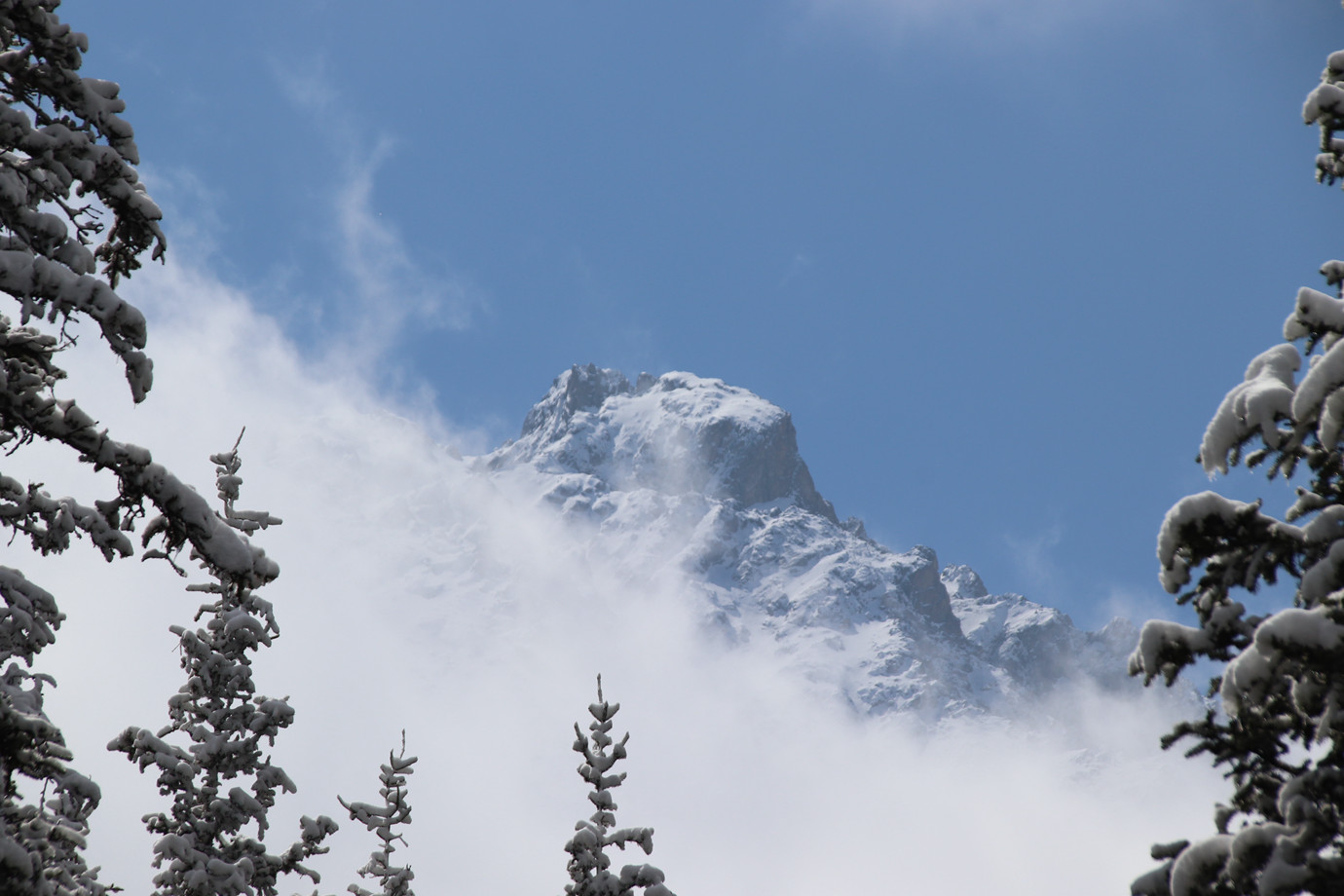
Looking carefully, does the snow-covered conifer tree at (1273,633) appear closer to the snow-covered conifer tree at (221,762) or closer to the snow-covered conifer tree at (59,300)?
the snow-covered conifer tree at (59,300)

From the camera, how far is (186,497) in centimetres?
688

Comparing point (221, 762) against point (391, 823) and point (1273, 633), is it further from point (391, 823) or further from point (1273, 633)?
point (1273, 633)

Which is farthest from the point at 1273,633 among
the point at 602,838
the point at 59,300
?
the point at 602,838

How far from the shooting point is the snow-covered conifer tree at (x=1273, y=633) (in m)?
5.33

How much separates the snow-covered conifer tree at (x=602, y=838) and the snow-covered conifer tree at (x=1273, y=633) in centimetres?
982

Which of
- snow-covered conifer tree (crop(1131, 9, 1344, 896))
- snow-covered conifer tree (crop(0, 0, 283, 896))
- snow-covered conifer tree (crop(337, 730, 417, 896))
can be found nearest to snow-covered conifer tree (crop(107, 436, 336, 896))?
snow-covered conifer tree (crop(337, 730, 417, 896))

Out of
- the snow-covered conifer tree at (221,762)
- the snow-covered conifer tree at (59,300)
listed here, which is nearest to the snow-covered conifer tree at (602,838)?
the snow-covered conifer tree at (221,762)

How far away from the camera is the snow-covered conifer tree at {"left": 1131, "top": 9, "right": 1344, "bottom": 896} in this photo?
17.5ft

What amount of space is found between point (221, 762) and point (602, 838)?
20.9ft

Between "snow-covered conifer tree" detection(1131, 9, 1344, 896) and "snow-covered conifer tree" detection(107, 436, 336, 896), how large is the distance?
13.9 metres

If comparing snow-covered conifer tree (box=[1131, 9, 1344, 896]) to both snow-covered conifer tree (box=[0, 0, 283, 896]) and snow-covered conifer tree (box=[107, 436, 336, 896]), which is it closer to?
snow-covered conifer tree (box=[0, 0, 283, 896])

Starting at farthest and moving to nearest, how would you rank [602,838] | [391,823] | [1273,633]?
[391,823]
[602,838]
[1273,633]

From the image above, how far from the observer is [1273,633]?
5348 mm

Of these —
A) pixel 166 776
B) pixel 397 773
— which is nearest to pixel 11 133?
pixel 166 776
